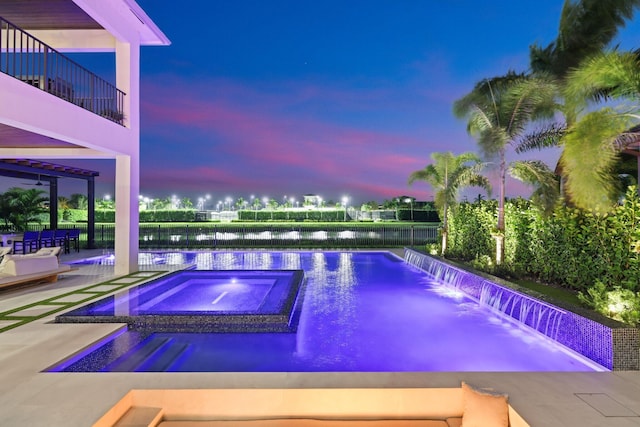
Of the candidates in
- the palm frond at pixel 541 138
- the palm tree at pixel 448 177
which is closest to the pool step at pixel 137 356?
the palm tree at pixel 448 177

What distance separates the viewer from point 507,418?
7.70 feet

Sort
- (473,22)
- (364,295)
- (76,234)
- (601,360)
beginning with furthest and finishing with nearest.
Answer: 1. (473,22)
2. (76,234)
3. (364,295)
4. (601,360)

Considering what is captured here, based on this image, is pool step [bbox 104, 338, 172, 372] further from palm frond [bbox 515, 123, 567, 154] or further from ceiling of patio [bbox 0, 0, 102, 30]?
palm frond [bbox 515, 123, 567, 154]

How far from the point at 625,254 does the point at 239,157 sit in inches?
1441

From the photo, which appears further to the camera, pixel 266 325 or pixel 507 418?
pixel 266 325

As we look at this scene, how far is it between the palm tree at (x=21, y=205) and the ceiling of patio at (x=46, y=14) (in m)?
12.8

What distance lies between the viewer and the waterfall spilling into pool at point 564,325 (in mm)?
3828

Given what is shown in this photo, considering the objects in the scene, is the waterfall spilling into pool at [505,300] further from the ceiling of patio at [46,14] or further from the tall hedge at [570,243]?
the ceiling of patio at [46,14]

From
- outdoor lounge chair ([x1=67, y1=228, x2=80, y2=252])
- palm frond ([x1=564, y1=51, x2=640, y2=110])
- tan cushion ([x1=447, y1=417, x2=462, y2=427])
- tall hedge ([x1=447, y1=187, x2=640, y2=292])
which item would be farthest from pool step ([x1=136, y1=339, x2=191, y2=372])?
outdoor lounge chair ([x1=67, y1=228, x2=80, y2=252])

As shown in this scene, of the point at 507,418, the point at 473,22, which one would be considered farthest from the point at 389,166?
the point at 507,418

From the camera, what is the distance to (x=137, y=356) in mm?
4449

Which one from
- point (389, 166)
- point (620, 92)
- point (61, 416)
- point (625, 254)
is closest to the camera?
point (61, 416)

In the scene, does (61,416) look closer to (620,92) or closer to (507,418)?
(507,418)

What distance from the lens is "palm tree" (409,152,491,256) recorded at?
1021 centimetres
